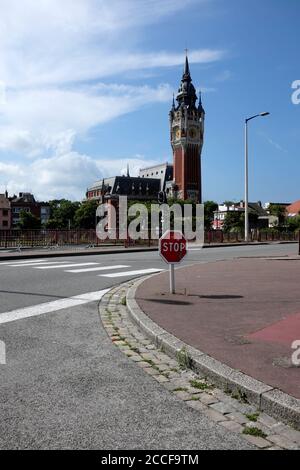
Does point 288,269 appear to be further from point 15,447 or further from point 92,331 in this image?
point 15,447

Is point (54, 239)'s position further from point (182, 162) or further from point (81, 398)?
point (182, 162)

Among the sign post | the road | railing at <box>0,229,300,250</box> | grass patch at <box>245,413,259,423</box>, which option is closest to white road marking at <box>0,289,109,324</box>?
the road

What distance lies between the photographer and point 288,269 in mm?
14570

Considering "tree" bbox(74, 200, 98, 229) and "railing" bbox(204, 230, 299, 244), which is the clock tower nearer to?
"tree" bbox(74, 200, 98, 229)

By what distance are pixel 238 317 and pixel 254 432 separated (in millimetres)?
3523

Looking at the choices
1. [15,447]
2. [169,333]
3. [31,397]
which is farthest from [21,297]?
[15,447]

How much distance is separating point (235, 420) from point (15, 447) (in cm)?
161

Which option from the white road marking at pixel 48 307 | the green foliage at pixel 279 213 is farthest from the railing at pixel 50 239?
the green foliage at pixel 279 213

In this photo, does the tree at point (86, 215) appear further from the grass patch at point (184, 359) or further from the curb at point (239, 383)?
the grass patch at point (184, 359)

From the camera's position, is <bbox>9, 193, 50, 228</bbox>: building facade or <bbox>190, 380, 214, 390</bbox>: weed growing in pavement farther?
<bbox>9, 193, 50, 228</bbox>: building facade

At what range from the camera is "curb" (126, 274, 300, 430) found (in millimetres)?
3365

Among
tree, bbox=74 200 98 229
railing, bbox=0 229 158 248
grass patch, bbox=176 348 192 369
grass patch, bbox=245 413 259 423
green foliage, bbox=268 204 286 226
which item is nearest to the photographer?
grass patch, bbox=245 413 259 423

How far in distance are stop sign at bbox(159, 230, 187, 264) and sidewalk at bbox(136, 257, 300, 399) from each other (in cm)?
75

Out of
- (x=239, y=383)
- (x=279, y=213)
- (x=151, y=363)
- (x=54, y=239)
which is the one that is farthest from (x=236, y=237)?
(x=279, y=213)
